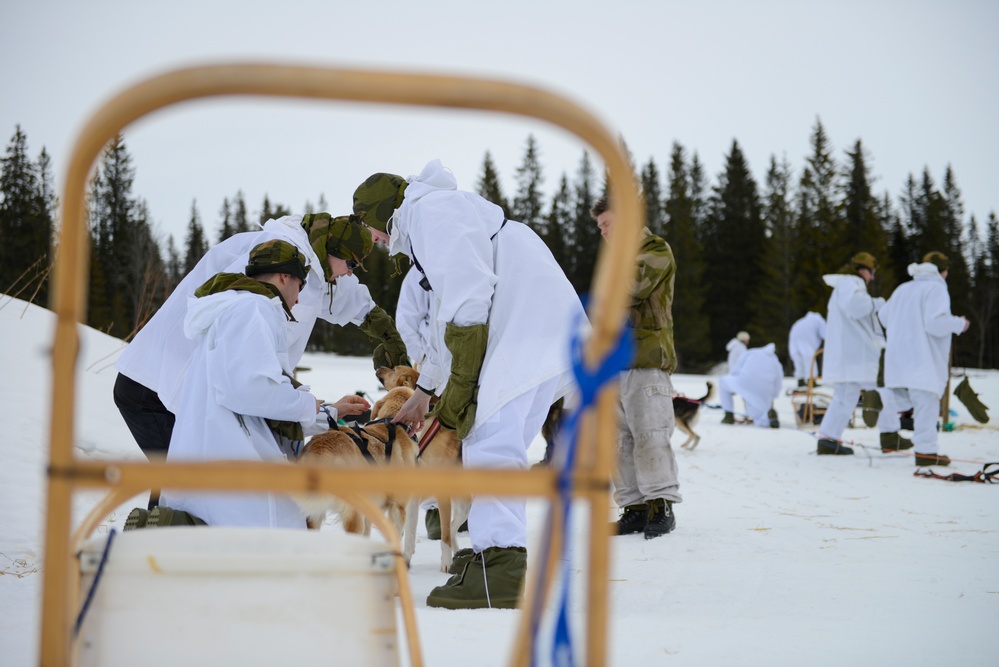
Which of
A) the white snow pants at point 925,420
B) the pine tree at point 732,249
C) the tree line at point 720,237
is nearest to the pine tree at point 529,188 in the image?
the tree line at point 720,237

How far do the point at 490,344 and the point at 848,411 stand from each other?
7.67 m

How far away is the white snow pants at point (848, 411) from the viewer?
974 centimetres

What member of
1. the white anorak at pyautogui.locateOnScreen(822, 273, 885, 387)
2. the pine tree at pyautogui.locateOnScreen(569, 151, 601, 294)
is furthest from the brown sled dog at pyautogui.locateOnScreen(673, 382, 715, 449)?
the pine tree at pyautogui.locateOnScreen(569, 151, 601, 294)

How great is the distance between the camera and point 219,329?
3041mm

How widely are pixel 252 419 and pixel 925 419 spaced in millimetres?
8017

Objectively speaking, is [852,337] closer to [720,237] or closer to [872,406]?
[872,406]

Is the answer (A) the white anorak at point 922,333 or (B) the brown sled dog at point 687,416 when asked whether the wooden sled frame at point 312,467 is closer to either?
(A) the white anorak at point 922,333

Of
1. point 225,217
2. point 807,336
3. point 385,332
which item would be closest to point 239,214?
point 225,217

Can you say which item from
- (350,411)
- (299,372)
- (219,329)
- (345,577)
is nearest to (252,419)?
(219,329)

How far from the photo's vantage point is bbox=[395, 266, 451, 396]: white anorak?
13.4 ft

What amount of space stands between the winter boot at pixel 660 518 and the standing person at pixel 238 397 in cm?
262

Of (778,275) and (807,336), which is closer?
(807,336)

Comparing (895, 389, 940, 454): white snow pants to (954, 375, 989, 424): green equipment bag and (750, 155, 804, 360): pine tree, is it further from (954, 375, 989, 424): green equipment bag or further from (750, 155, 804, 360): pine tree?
(750, 155, 804, 360): pine tree

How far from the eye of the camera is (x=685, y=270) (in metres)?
47.3
